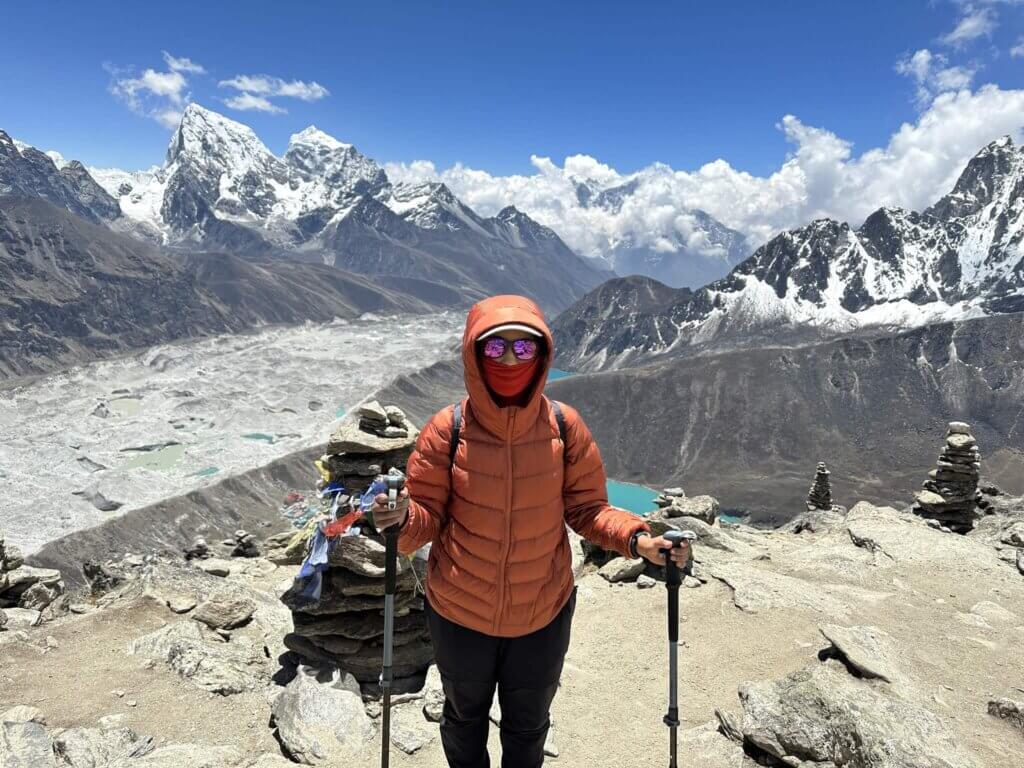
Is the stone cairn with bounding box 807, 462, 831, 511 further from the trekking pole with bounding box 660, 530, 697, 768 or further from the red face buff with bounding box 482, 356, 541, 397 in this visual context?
the red face buff with bounding box 482, 356, 541, 397

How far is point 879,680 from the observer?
28.7 ft

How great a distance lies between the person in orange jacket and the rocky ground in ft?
15.0

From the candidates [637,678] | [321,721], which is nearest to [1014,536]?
[637,678]

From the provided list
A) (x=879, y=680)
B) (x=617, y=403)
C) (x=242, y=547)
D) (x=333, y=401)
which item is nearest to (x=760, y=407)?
(x=617, y=403)

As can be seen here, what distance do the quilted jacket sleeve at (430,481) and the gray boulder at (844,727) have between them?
5969mm

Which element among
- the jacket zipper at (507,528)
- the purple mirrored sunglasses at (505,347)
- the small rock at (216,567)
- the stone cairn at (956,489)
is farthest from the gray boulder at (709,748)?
the stone cairn at (956,489)

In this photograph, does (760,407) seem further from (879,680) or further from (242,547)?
(879,680)

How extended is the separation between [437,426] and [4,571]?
17.8m

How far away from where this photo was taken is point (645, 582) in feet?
51.3

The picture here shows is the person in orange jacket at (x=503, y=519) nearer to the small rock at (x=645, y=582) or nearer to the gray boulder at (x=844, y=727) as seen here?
the gray boulder at (x=844, y=727)

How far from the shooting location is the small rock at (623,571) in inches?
636

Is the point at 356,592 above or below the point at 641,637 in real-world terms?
above

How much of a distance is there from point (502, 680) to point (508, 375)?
2691 millimetres

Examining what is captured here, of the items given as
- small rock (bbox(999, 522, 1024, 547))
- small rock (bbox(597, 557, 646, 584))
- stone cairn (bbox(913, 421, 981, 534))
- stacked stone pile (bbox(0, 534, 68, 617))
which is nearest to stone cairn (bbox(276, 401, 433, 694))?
small rock (bbox(597, 557, 646, 584))
